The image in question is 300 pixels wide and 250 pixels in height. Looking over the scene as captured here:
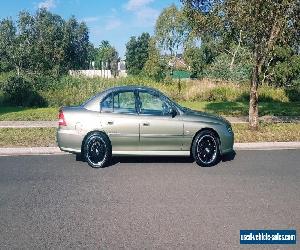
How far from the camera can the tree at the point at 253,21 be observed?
39.8 ft

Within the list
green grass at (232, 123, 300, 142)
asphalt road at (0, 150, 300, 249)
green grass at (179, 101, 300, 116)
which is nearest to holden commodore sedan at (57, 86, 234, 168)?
asphalt road at (0, 150, 300, 249)

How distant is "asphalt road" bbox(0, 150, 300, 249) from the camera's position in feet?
15.4

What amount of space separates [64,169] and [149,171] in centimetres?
182

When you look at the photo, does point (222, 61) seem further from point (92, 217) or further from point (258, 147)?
point (92, 217)

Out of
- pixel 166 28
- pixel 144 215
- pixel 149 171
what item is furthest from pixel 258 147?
pixel 166 28

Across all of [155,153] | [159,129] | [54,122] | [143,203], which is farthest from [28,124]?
[143,203]

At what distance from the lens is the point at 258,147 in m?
10.9

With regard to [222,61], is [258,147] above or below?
below

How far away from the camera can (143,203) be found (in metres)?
5.99

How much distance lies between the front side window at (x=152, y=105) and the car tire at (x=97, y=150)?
3.48 ft

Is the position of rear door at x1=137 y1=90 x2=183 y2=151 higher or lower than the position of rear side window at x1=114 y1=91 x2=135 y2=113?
lower

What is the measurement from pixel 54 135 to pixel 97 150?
4339 mm

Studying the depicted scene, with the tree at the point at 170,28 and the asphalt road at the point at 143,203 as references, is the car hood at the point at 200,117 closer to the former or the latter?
the asphalt road at the point at 143,203

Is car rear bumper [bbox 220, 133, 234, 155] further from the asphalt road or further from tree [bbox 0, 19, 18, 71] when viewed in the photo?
tree [bbox 0, 19, 18, 71]
